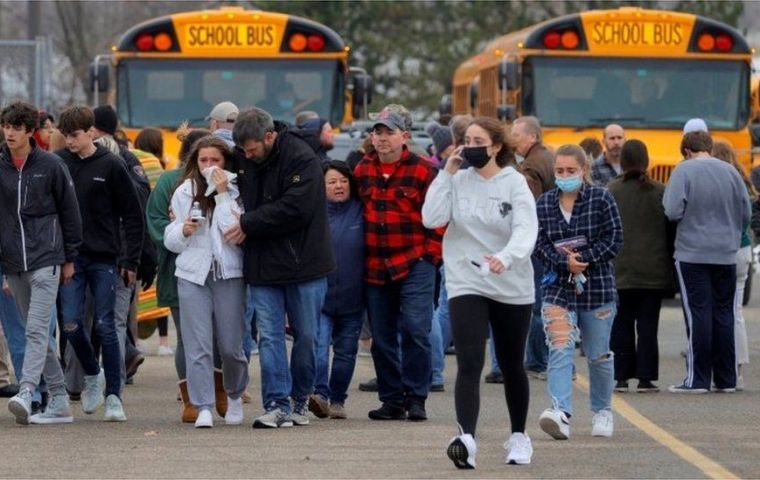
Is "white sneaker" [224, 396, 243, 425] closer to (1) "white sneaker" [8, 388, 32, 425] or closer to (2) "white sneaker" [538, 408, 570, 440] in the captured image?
(1) "white sneaker" [8, 388, 32, 425]

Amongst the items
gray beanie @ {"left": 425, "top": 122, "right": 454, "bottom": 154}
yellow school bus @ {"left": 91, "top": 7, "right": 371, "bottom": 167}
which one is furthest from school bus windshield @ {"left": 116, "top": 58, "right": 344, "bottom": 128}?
gray beanie @ {"left": 425, "top": 122, "right": 454, "bottom": 154}

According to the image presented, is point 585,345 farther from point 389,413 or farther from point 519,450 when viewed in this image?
point 519,450

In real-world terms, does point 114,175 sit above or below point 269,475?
above

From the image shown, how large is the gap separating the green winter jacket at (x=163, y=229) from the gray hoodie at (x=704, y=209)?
3.36 meters

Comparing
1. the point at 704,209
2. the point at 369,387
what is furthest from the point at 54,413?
the point at 704,209

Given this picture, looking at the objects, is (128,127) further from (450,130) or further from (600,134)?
(450,130)

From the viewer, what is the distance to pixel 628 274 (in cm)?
1356

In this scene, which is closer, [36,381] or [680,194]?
[36,381]

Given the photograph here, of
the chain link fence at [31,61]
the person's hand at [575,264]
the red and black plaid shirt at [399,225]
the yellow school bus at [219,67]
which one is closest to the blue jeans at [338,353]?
the red and black plaid shirt at [399,225]

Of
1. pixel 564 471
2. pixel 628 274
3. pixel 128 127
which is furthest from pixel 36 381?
pixel 128 127

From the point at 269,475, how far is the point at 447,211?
1451 mm

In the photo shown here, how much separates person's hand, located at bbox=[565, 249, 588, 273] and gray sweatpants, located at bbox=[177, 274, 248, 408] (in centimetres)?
170

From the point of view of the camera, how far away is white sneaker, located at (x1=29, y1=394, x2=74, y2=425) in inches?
452

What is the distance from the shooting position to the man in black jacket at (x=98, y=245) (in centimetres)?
1162
